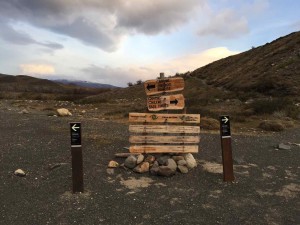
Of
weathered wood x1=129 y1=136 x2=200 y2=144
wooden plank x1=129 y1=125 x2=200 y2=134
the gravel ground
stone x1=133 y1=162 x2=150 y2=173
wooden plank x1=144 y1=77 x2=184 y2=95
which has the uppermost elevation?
wooden plank x1=144 y1=77 x2=184 y2=95

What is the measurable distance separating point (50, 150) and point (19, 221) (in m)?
5.41

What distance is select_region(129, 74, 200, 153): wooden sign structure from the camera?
10.9 meters

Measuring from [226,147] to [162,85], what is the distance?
2.80 m

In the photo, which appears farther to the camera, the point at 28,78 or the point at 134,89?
the point at 28,78

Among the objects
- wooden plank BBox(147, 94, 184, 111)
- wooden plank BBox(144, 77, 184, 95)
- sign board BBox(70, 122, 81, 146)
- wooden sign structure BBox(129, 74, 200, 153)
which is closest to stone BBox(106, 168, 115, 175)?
wooden sign structure BBox(129, 74, 200, 153)

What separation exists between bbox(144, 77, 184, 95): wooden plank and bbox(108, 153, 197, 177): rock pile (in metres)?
1.97

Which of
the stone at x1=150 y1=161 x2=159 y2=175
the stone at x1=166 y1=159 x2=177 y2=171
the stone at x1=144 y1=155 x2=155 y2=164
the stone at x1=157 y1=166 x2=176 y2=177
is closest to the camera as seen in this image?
the stone at x1=157 y1=166 x2=176 y2=177

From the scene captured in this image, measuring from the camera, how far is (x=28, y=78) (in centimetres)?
16850

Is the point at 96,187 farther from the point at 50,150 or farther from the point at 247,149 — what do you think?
the point at 247,149

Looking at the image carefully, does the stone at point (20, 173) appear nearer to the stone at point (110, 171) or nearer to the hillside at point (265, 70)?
the stone at point (110, 171)

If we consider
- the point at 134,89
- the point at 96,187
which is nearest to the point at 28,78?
the point at 134,89

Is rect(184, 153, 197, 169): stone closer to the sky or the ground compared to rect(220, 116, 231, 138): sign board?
closer to the ground

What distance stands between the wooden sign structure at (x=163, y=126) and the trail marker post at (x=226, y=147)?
1433 mm

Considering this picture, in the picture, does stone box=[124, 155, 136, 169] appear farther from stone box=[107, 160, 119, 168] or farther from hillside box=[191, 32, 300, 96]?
hillside box=[191, 32, 300, 96]
